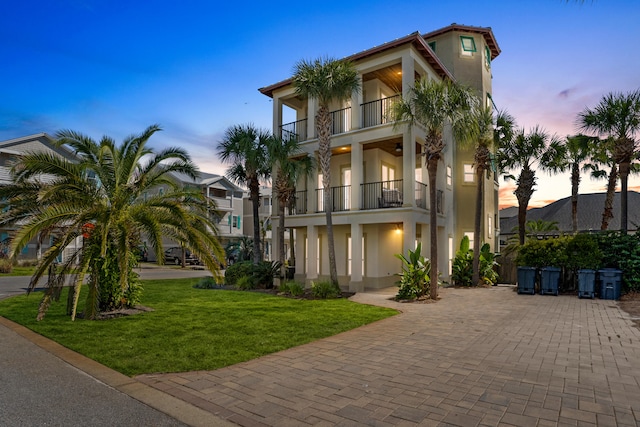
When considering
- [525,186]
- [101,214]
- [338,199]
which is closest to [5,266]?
[101,214]

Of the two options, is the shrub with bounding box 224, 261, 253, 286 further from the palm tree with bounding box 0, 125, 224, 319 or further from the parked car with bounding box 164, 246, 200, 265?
the parked car with bounding box 164, 246, 200, 265

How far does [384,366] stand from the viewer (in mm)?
5820

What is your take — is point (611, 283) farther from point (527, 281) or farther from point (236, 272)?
point (236, 272)

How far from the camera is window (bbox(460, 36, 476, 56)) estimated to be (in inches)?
870

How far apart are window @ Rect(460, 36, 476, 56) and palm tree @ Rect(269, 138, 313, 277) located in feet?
36.7

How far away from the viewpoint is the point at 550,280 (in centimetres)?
1494

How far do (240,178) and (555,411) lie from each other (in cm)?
1980

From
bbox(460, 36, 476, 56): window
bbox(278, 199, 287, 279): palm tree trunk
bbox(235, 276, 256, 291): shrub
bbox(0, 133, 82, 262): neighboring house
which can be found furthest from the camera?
bbox(0, 133, 82, 262): neighboring house

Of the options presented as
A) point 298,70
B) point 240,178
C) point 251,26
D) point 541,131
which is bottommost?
point 240,178

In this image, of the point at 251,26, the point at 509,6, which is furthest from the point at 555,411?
the point at 251,26

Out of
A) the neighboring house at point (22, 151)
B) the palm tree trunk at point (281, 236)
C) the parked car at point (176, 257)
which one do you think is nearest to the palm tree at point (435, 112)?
the palm tree trunk at point (281, 236)

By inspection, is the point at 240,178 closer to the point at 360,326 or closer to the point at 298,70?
the point at 298,70

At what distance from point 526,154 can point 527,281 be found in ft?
22.8

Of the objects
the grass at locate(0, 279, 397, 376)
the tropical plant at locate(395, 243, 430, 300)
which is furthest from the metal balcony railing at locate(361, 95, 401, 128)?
the grass at locate(0, 279, 397, 376)
